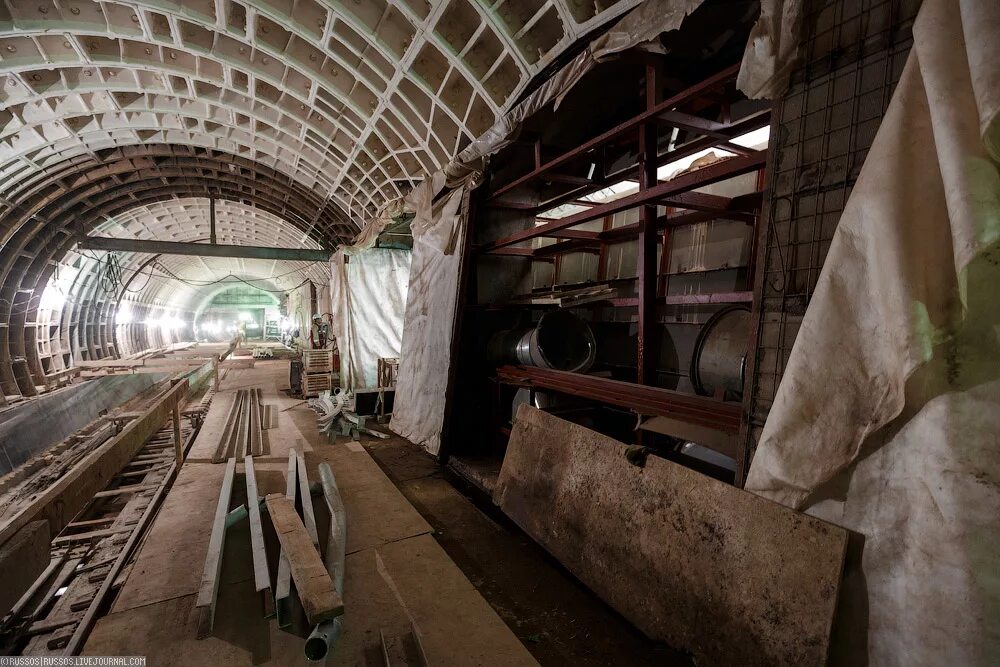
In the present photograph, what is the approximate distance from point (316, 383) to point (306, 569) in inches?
317

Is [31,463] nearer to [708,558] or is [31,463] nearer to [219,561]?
[219,561]

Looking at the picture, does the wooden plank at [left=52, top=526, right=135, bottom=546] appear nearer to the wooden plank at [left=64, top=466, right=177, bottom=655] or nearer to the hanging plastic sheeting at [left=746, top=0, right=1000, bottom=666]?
the wooden plank at [left=64, top=466, right=177, bottom=655]

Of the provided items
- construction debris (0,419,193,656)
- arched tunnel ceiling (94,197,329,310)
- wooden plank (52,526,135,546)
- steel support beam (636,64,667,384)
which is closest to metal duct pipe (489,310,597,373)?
steel support beam (636,64,667,384)

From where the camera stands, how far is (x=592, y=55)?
3.47 metres

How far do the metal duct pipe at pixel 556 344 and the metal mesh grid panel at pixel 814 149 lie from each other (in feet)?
8.10

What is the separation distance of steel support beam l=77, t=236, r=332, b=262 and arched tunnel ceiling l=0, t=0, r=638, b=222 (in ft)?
7.63

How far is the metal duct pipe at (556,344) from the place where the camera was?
192 inches

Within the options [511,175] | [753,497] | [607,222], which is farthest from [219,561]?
[607,222]

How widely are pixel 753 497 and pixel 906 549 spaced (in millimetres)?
599

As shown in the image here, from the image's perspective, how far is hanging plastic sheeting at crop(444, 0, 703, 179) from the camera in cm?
290

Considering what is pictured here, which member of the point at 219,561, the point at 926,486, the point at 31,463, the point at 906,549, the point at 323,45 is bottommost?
the point at 31,463

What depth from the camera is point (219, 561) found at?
3.23 metres

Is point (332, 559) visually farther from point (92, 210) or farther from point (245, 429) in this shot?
point (92, 210)

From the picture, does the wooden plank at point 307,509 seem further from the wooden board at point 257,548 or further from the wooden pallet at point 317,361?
the wooden pallet at point 317,361
